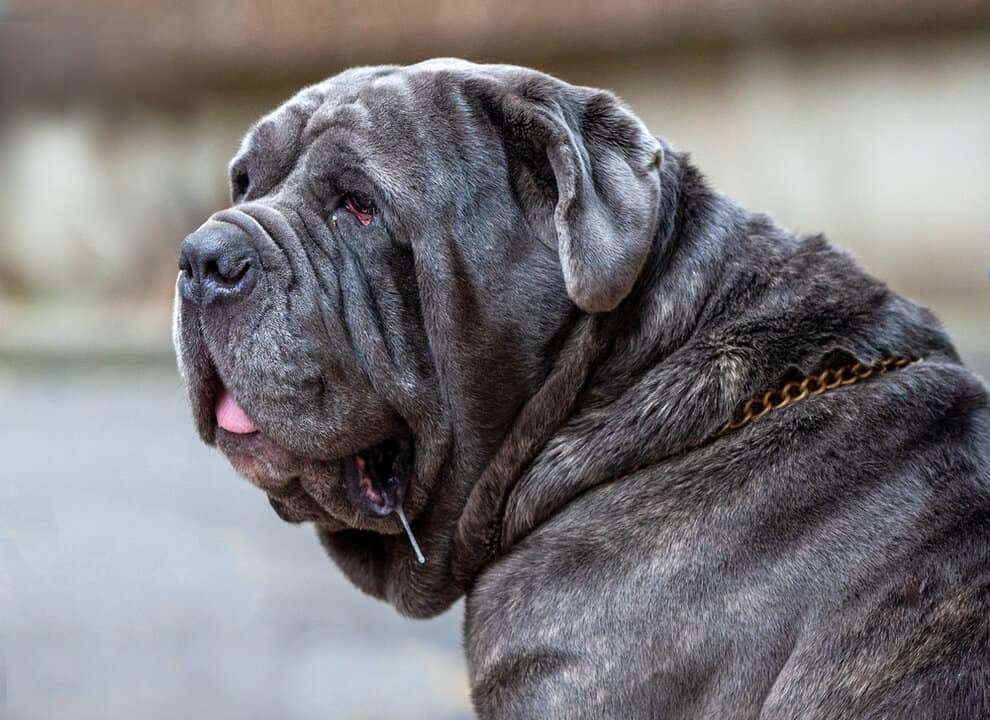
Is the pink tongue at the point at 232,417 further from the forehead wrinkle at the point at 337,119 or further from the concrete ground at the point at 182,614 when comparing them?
the concrete ground at the point at 182,614

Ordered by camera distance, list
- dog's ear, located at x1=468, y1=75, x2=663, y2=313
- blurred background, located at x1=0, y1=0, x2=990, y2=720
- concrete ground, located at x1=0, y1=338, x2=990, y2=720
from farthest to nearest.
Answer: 1. blurred background, located at x1=0, y1=0, x2=990, y2=720
2. concrete ground, located at x1=0, y1=338, x2=990, y2=720
3. dog's ear, located at x1=468, y1=75, x2=663, y2=313

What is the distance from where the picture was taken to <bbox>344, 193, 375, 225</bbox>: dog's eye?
2777 mm

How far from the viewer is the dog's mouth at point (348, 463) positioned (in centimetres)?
280

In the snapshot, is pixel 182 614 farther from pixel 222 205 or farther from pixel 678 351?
pixel 222 205

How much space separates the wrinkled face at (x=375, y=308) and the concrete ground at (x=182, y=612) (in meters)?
0.88

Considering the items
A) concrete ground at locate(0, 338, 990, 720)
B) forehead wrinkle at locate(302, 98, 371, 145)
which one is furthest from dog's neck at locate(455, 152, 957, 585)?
concrete ground at locate(0, 338, 990, 720)

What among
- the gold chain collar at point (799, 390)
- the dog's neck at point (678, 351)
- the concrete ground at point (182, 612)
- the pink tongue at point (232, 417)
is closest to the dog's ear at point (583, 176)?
the dog's neck at point (678, 351)

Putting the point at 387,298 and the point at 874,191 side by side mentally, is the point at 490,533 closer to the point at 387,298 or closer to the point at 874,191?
the point at 387,298

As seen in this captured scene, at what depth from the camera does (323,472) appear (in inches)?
111

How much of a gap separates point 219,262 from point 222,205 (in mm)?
9525

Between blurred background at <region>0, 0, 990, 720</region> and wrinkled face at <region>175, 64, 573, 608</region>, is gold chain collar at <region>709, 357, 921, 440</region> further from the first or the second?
blurred background at <region>0, 0, 990, 720</region>

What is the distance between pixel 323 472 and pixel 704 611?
0.97 m

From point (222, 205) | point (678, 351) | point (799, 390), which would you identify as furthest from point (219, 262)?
point (222, 205)

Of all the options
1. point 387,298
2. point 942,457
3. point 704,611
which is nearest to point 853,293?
point 942,457
